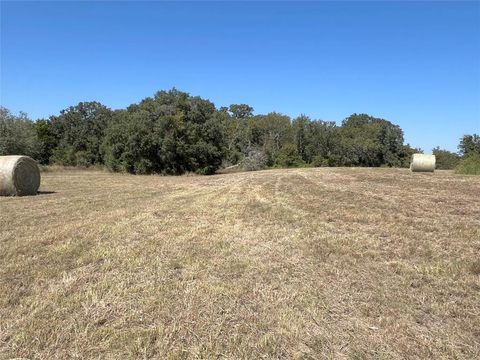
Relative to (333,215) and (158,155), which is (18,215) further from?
(158,155)

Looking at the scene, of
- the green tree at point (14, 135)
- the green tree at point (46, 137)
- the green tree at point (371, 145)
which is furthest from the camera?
the green tree at point (371, 145)

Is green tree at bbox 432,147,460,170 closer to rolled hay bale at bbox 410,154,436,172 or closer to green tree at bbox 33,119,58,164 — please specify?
rolled hay bale at bbox 410,154,436,172

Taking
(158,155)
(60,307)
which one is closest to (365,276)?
(60,307)

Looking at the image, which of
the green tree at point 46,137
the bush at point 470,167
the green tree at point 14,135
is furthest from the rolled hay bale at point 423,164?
the green tree at point 46,137

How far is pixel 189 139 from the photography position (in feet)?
130

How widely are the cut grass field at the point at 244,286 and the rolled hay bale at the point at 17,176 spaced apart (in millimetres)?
6553

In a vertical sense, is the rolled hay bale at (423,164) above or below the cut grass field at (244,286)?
above

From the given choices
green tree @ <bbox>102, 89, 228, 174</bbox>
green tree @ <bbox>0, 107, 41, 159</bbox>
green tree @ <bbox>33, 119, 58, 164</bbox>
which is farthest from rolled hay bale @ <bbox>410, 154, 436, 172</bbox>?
green tree @ <bbox>33, 119, 58, 164</bbox>

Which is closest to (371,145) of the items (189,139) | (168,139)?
(189,139)

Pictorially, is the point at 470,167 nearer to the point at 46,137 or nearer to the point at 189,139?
the point at 189,139

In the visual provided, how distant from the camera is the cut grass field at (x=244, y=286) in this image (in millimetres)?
4031

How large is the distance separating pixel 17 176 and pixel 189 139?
79.2ft

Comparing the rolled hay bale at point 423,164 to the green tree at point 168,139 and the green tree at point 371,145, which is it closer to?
the green tree at point 168,139

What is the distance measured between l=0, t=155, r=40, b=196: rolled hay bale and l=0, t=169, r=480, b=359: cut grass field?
258 inches
